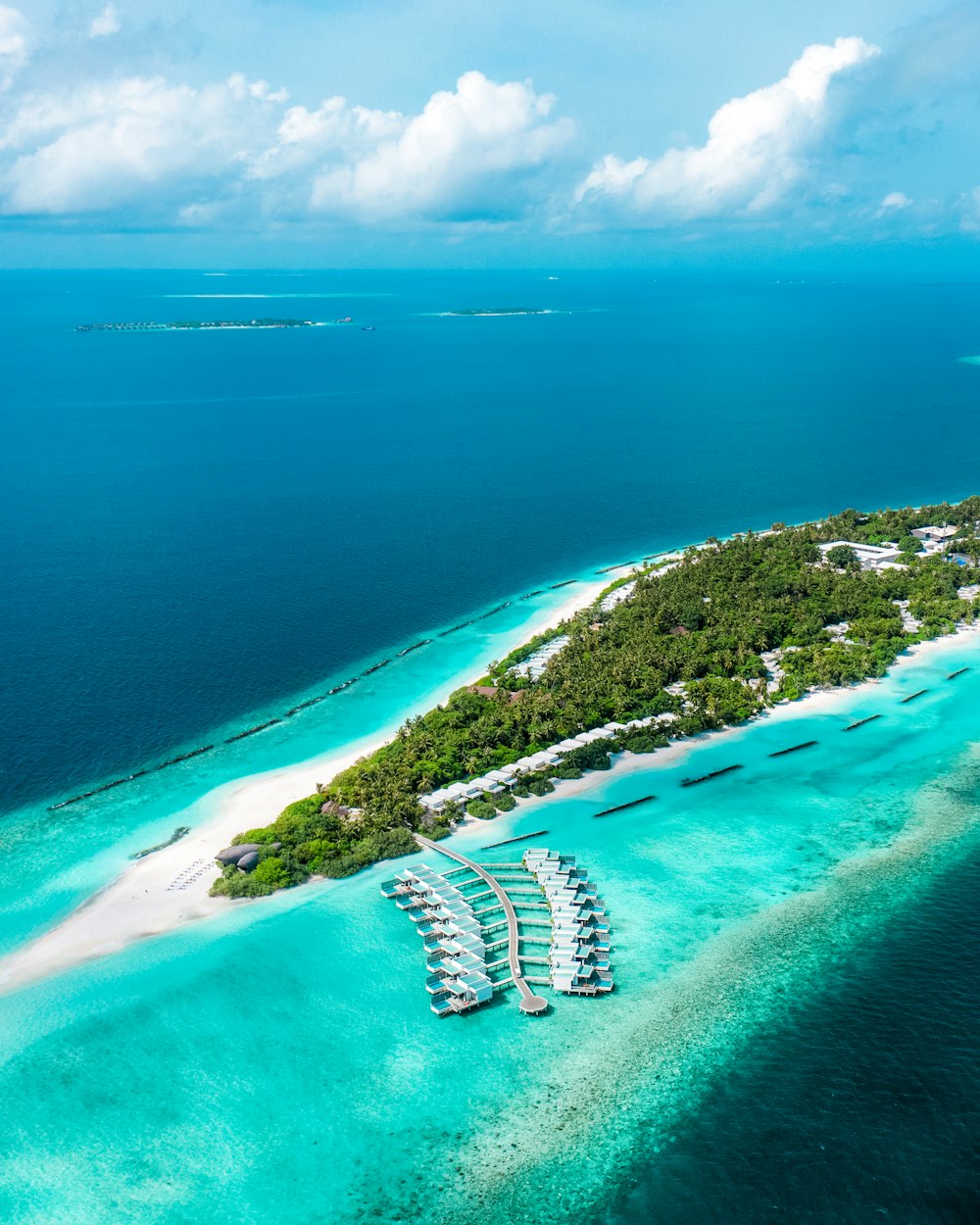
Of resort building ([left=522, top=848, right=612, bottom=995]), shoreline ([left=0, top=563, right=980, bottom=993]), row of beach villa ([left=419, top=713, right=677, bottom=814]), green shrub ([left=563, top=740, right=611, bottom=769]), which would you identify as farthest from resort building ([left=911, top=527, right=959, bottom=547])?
resort building ([left=522, top=848, right=612, bottom=995])

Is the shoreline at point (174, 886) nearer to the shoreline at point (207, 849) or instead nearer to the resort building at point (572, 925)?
the shoreline at point (207, 849)

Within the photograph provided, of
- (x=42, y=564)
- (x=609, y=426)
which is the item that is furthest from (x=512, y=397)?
(x=42, y=564)

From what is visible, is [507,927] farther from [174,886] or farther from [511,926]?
[174,886]

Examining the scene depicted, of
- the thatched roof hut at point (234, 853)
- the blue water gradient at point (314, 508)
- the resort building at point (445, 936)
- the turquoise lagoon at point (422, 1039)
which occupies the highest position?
the blue water gradient at point (314, 508)

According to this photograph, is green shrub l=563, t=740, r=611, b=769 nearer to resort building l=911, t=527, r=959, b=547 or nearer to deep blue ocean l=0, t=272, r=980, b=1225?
deep blue ocean l=0, t=272, r=980, b=1225

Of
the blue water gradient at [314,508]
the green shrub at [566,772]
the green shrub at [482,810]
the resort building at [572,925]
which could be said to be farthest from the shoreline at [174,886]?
the resort building at [572,925]

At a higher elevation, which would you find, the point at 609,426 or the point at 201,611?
the point at 609,426

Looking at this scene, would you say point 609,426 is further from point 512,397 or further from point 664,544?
point 664,544
